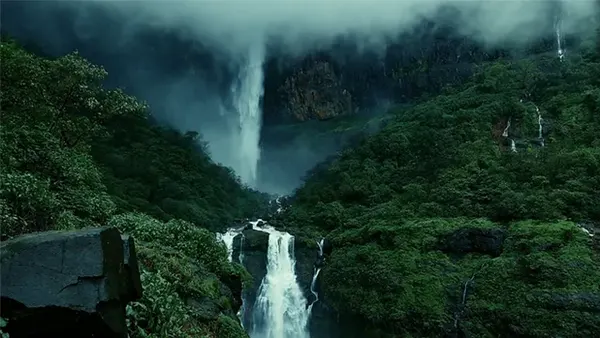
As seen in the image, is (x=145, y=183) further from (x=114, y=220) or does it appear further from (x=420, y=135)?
(x=114, y=220)

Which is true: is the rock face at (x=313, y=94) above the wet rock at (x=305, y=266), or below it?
above

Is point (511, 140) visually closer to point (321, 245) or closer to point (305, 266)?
point (321, 245)

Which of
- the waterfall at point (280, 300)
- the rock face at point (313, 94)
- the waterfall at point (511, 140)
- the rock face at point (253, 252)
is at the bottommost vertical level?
the waterfall at point (280, 300)

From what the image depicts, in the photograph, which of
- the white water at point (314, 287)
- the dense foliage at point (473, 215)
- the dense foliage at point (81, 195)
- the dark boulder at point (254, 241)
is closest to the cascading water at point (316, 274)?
the white water at point (314, 287)

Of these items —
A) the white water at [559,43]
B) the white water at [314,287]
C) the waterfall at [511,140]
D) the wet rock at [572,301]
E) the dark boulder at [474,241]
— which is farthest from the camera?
the white water at [559,43]

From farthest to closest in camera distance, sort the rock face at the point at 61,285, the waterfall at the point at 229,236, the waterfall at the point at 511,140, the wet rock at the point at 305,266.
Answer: the waterfall at the point at 511,140
the waterfall at the point at 229,236
the wet rock at the point at 305,266
the rock face at the point at 61,285

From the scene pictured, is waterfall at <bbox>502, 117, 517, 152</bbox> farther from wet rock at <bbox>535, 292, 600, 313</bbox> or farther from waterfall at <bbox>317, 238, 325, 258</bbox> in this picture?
wet rock at <bbox>535, 292, 600, 313</bbox>

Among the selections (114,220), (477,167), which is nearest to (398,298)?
(477,167)

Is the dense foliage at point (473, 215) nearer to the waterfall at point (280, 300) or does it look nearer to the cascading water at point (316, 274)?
the cascading water at point (316, 274)

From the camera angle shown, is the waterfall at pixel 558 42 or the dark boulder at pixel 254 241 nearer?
the dark boulder at pixel 254 241
